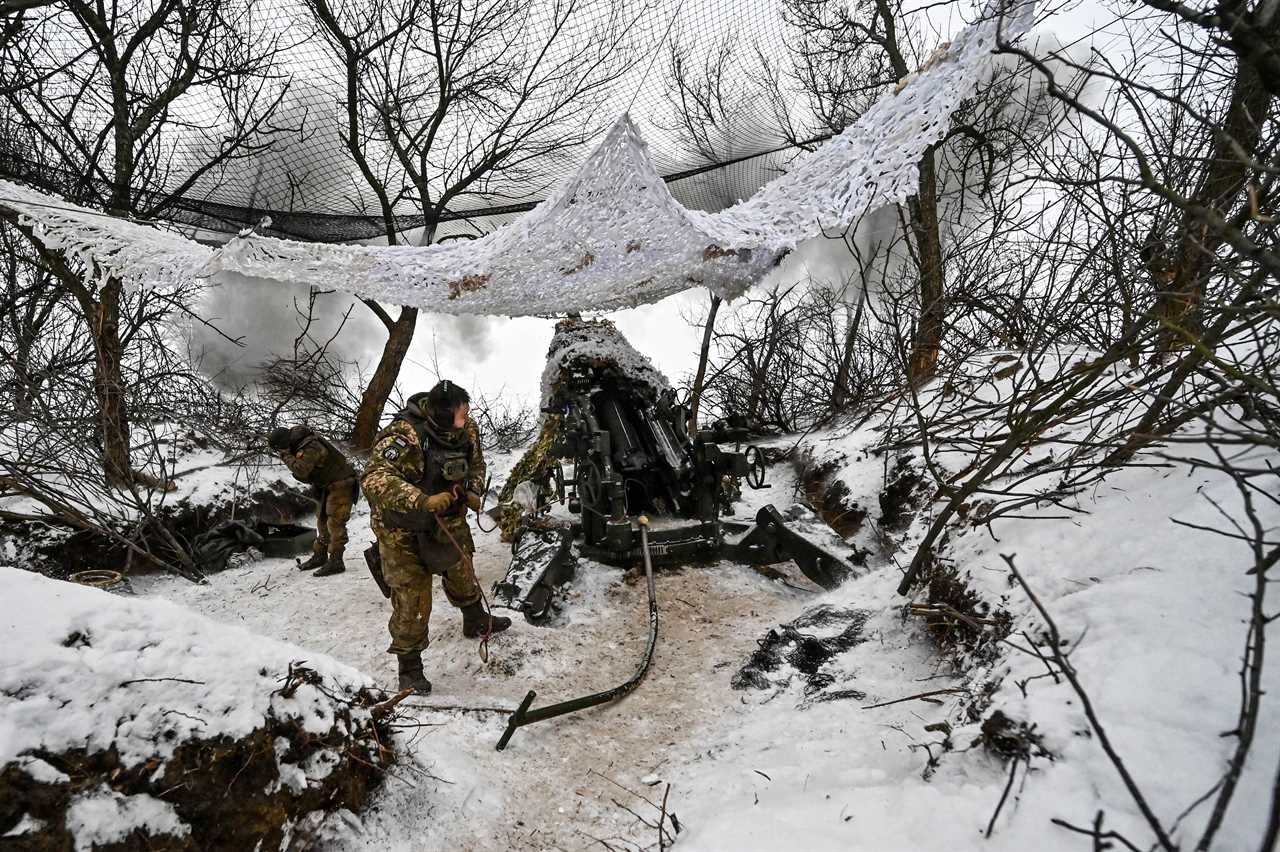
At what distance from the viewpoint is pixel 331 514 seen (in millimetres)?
5402

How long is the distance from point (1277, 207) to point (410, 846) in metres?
3.53

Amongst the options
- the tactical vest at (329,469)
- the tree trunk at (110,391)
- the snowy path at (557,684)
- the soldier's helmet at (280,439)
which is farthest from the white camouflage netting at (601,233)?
the snowy path at (557,684)

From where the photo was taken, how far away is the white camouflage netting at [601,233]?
3.11 metres

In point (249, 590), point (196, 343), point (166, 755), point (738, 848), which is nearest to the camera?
point (166, 755)

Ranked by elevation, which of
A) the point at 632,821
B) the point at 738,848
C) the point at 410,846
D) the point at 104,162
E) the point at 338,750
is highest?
the point at 104,162

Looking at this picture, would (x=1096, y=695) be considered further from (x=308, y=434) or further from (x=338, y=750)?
(x=308, y=434)

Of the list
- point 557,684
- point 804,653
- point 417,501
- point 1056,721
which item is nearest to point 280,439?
point 417,501

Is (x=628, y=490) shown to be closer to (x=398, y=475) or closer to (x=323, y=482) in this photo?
(x=398, y=475)

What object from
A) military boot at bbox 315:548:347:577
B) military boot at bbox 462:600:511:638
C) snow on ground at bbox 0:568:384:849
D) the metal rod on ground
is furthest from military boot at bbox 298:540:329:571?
snow on ground at bbox 0:568:384:849

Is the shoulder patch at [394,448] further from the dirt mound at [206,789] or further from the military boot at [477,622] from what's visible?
the dirt mound at [206,789]

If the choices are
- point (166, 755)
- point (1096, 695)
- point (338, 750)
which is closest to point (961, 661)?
point (1096, 695)

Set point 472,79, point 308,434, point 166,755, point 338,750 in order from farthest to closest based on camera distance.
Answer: point 472,79 → point 308,434 → point 338,750 → point 166,755

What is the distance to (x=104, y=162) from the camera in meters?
6.31

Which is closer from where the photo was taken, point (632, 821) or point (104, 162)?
point (632, 821)
